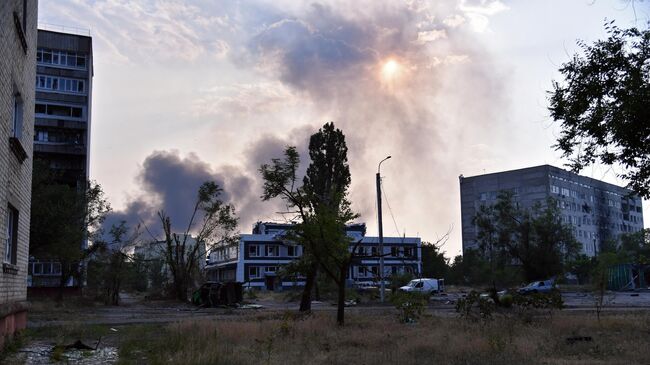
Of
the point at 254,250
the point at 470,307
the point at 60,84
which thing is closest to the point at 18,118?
the point at 470,307

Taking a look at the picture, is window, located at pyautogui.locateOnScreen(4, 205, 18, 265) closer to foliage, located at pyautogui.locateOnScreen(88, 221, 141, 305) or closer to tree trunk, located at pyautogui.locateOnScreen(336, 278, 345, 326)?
tree trunk, located at pyautogui.locateOnScreen(336, 278, 345, 326)

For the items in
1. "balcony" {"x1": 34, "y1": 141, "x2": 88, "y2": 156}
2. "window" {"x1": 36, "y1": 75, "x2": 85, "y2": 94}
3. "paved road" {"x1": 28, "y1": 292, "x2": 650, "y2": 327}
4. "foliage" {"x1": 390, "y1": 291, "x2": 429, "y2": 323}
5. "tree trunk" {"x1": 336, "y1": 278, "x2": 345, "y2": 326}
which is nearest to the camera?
"tree trunk" {"x1": 336, "y1": 278, "x2": 345, "y2": 326}

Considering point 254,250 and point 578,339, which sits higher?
point 254,250

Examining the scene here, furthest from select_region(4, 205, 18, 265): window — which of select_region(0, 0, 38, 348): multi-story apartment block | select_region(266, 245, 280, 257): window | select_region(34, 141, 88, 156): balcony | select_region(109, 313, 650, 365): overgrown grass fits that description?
select_region(266, 245, 280, 257): window

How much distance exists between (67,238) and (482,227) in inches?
2297

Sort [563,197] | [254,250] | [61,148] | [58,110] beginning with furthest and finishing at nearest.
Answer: [563,197] < [254,250] < [58,110] < [61,148]

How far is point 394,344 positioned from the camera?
47.0 feet

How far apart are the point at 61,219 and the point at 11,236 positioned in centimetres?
2138

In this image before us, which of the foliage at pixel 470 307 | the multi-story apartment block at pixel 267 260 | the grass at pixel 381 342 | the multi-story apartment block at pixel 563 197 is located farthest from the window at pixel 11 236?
the multi-story apartment block at pixel 563 197

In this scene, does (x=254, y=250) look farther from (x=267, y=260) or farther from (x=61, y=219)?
(x=61, y=219)

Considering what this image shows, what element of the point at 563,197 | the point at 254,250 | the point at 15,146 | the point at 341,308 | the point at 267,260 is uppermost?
the point at 563,197

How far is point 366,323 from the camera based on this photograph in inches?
818

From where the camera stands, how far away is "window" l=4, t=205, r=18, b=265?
43.4ft

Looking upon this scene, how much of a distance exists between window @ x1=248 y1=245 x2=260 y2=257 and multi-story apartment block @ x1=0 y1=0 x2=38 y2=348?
7241 centimetres
